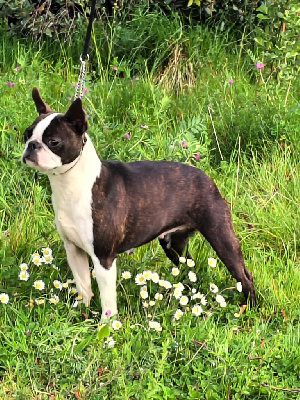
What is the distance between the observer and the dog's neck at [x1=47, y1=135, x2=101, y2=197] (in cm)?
307

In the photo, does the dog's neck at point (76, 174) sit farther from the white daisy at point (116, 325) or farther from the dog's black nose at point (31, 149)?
the white daisy at point (116, 325)

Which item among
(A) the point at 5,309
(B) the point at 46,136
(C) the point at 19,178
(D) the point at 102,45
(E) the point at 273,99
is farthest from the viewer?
(D) the point at 102,45

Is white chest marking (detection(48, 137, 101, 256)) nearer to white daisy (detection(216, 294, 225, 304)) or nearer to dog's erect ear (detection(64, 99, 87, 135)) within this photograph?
dog's erect ear (detection(64, 99, 87, 135))

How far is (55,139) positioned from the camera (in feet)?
9.61

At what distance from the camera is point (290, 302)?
3553mm

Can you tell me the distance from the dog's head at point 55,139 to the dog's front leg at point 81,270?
0.55 m

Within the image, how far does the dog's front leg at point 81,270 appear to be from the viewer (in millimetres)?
3383

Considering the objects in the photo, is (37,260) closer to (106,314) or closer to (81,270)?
A: (81,270)

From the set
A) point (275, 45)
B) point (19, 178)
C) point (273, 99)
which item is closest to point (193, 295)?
point (19, 178)

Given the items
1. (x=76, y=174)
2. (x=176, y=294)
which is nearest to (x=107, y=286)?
(x=176, y=294)

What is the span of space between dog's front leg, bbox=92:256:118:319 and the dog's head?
550mm

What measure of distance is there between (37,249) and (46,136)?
3.31 feet

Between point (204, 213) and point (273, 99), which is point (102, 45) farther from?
point (204, 213)

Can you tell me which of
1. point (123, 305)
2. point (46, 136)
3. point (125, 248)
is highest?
point (46, 136)
